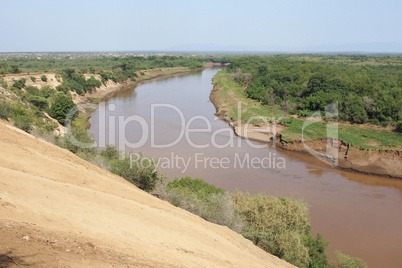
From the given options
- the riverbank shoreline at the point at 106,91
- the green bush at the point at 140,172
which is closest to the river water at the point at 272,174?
the green bush at the point at 140,172

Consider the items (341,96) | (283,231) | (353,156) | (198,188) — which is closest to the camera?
(283,231)

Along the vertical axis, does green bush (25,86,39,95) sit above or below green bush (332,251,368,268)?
above

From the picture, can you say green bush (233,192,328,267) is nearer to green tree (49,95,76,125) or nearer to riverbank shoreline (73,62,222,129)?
green tree (49,95,76,125)

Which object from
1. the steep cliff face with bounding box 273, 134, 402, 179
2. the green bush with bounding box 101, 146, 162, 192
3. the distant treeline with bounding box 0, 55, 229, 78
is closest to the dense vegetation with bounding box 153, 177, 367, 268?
the green bush with bounding box 101, 146, 162, 192

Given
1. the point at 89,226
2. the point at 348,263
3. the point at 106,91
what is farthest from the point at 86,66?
the point at 348,263

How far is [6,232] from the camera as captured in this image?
5.70 meters

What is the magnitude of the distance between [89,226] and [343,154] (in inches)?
946

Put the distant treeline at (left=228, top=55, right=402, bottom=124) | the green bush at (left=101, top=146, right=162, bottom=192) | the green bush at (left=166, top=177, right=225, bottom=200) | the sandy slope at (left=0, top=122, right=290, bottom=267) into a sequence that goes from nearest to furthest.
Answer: the sandy slope at (left=0, top=122, right=290, bottom=267), the green bush at (left=166, top=177, right=225, bottom=200), the green bush at (left=101, top=146, right=162, bottom=192), the distant treeline at (left=228, top=55, right=402, bottom=124)

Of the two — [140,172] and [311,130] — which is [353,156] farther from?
[140,172]

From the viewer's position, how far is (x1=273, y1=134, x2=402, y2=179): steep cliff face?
23.4 meters

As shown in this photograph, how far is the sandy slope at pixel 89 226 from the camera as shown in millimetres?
5793

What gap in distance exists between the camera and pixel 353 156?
A: 24969 millimetres

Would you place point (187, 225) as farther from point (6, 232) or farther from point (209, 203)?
point (6, 232)

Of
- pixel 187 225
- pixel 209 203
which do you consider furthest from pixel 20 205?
pixel 209 203
